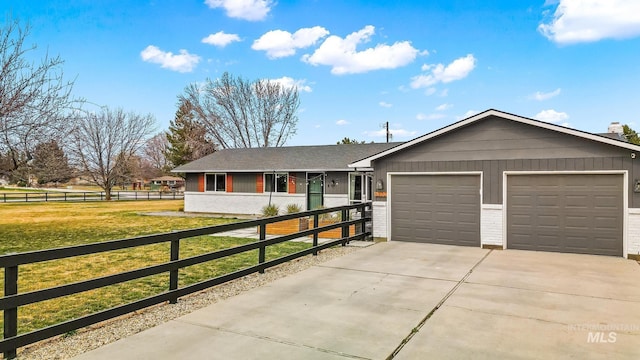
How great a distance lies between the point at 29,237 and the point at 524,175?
14.9 m

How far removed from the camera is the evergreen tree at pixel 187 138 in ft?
119

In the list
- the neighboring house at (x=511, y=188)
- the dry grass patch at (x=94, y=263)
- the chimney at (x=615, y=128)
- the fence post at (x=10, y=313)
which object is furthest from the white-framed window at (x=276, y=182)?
the fence post at (x=10, y=313)

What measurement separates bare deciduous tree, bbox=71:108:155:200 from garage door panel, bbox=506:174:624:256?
33.5m

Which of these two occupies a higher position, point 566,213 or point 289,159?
point 289,159

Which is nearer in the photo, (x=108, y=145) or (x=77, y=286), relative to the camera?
(x=77, y=286)

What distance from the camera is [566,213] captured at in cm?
905

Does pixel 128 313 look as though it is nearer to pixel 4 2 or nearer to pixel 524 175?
pixel 524 175

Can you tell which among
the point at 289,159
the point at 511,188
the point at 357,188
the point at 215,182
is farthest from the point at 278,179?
the point at 511,188

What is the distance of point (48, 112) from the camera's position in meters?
11.8

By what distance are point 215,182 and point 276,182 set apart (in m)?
3.91

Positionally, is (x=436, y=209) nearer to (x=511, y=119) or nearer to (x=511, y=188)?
(x=511, y=188)

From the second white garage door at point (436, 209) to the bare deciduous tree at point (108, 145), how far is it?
101 feet

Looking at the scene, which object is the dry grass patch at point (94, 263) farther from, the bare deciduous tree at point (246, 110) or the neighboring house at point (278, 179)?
the bare deciduous tree at point (246, 110)

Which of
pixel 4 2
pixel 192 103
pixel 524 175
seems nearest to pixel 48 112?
pixel 4 2
